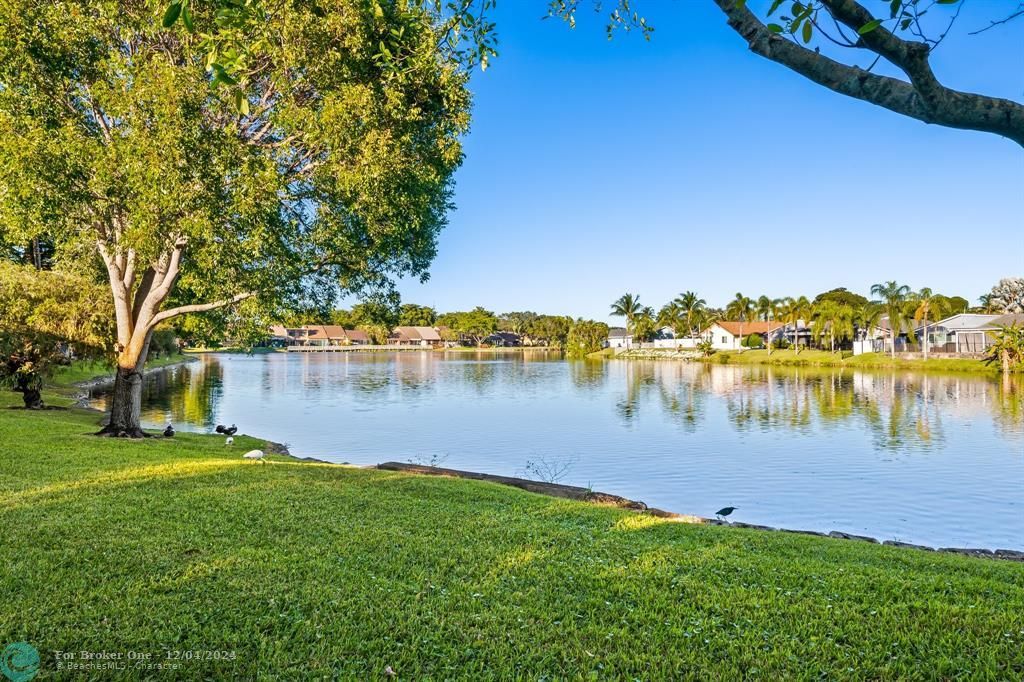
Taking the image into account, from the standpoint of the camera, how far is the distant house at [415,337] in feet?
543

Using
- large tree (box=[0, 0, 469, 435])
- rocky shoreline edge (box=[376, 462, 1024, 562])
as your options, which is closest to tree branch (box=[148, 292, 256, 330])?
large tree (box=[0, 0, 469, 435])

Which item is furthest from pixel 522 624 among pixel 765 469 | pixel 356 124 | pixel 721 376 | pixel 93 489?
pixel 721 376

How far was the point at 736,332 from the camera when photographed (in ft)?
354

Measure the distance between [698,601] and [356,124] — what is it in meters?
11.0

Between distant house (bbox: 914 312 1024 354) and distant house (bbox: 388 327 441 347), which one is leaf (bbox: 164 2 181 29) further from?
distant house (bbox: 388 327 441 347)

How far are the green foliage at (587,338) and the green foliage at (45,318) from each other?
112 m

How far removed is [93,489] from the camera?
9.13 meters

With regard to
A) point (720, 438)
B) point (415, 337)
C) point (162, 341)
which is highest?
point (415, 337)

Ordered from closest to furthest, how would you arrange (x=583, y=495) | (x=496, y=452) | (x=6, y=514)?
(x=6, y=514) < (x=583, y=495) < (x=496, y=452)

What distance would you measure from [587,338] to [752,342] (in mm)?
38883

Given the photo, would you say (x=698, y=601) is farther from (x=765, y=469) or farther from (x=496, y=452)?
(x=496, y=452)

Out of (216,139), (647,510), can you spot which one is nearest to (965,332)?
(647,510)

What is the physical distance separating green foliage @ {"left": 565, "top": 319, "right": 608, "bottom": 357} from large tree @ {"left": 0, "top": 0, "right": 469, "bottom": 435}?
4588 inches

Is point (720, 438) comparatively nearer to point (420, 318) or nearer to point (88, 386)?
point (88, 386)
